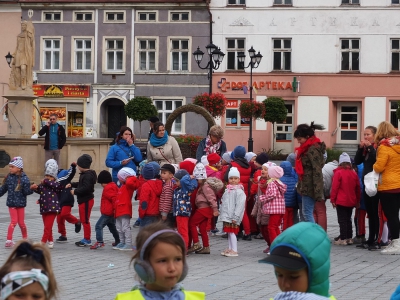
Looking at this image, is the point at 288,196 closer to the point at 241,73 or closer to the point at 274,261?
the point at 274,261

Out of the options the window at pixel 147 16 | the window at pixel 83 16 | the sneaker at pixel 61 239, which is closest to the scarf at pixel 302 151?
the sneaker at pixel 61 239

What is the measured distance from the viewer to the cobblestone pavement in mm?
9547

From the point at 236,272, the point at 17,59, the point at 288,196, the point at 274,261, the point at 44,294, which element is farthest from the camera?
the point at 17,59

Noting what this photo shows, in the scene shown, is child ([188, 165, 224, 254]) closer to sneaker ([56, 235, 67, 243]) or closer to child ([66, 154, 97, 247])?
child ([66, 154, 97, 247])

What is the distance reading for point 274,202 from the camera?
1298cm

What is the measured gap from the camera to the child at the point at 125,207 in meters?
13.2

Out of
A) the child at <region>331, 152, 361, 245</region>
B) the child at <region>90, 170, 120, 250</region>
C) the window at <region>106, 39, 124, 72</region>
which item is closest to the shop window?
the window at <region>106, 39, 124, 72</region>

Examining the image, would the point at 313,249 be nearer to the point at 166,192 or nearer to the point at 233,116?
the point at 166,192

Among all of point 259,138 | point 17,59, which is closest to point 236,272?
point 17,59

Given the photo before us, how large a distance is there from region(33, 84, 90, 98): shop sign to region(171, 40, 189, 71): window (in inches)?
192

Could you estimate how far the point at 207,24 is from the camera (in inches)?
1970

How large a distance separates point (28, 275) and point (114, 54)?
47477 millimetres

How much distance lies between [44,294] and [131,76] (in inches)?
1845

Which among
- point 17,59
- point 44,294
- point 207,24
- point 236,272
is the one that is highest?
point 207,24
